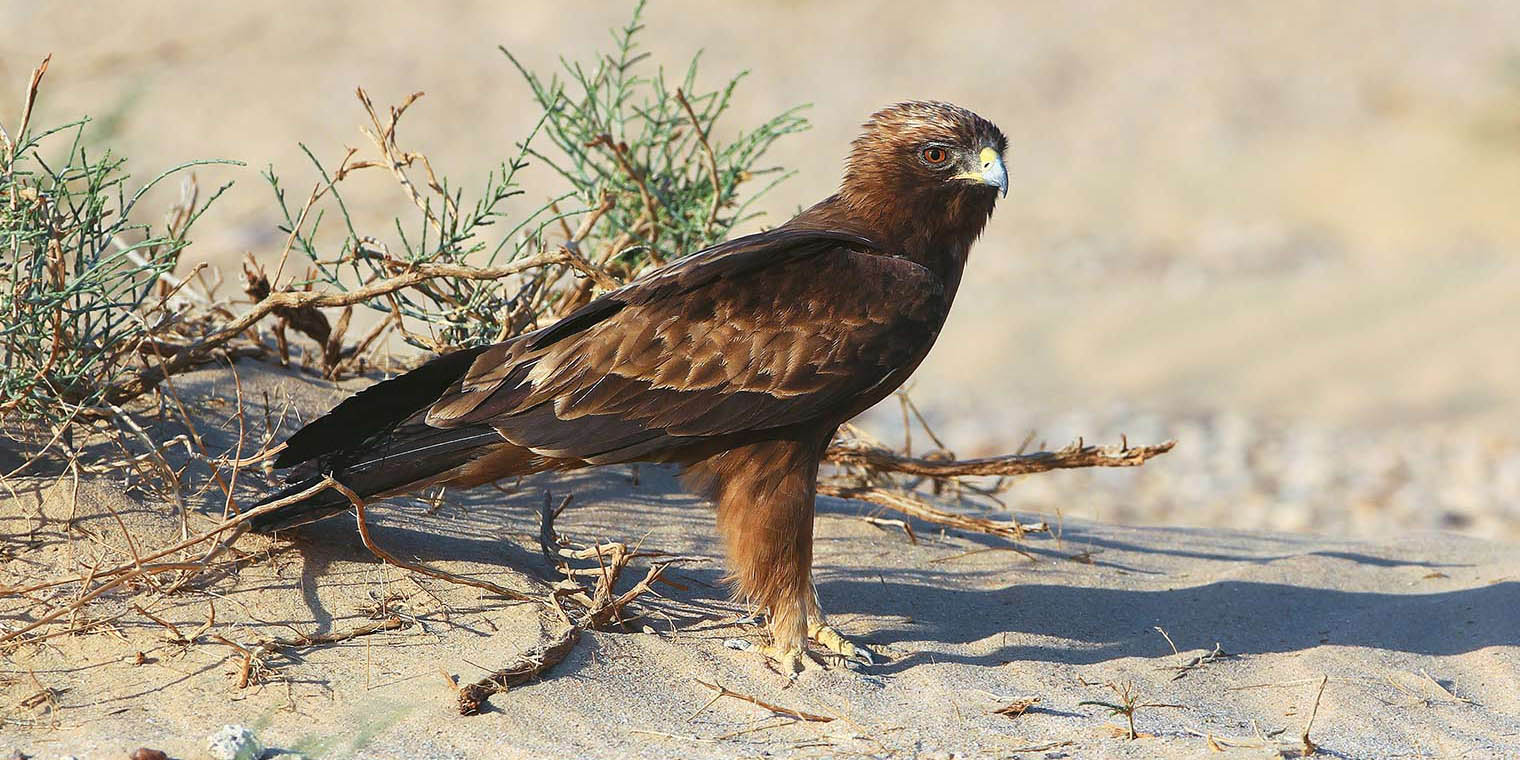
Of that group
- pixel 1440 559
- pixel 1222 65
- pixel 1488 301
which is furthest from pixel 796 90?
pixel 1440 559

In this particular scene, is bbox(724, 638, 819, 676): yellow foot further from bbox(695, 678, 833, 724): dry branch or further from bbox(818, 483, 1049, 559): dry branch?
bbox(818, 483, 1049, 559): dry branch

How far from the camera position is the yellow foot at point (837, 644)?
4.38 m

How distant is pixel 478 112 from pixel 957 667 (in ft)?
52.0

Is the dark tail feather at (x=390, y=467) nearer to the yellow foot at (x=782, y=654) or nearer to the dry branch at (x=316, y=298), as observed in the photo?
the dry branch at (x=316, y=298)

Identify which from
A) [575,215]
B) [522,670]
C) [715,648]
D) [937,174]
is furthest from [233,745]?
[575,215]

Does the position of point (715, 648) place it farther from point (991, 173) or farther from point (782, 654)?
point (991, 173)

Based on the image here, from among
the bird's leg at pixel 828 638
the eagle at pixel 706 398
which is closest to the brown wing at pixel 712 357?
the eagle at pixel 706 398

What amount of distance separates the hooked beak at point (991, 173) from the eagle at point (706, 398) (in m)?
0.43

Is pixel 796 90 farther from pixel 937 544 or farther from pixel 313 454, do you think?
pixel 313 454

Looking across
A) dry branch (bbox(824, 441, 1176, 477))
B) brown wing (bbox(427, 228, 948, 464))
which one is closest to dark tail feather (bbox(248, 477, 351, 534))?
brown wing (bbox(427, 228, 948, 464))

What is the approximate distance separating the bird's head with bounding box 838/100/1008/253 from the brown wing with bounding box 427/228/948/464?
14.7 inches

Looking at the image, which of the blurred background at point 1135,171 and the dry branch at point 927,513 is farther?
the blurred background at point 1135,171

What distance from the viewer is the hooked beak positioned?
4.65m

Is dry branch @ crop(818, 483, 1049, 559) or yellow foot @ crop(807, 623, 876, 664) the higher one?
dry branch @ crop(818, 483, 1049, 559)
